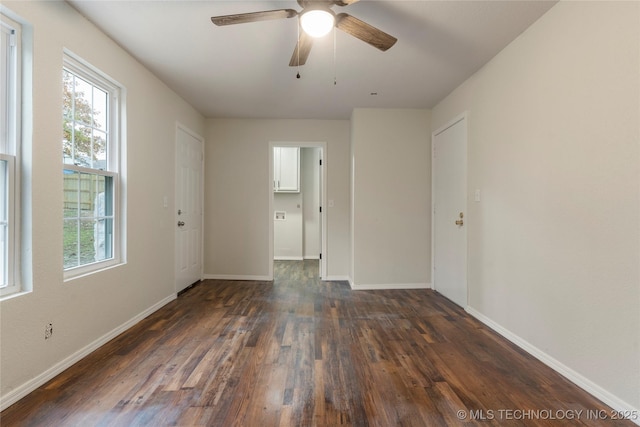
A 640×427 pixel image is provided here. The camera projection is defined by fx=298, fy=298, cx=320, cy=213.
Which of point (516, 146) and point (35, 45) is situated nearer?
point (35, 45)

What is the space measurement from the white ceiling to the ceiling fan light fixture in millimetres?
385

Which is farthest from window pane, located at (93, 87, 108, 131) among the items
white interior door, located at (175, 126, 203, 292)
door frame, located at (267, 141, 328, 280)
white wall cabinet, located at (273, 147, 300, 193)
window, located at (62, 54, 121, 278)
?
white wall cabinet, located at (273, 147, 300, 193)

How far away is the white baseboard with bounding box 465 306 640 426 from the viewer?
1464 millimetres

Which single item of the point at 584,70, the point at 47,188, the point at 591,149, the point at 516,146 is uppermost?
the point at 584,70

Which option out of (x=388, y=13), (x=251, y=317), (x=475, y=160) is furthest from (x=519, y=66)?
(x=251, y=317)

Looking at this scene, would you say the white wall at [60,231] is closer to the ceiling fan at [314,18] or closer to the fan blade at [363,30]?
the ceiling fan at [314,18]

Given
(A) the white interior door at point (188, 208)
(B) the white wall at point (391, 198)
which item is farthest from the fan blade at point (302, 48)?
(A) the white interior door at point (188, 208)

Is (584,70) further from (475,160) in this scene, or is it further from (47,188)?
(47,188)

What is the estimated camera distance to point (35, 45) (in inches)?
65.7

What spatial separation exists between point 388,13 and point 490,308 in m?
2.44

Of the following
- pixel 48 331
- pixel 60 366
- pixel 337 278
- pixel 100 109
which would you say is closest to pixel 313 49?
pixel 100 109

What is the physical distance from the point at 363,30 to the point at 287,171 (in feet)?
14.0

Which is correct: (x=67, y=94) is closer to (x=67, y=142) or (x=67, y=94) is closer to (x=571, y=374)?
(x=67, y=142)

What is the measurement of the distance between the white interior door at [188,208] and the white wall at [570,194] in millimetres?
3228
